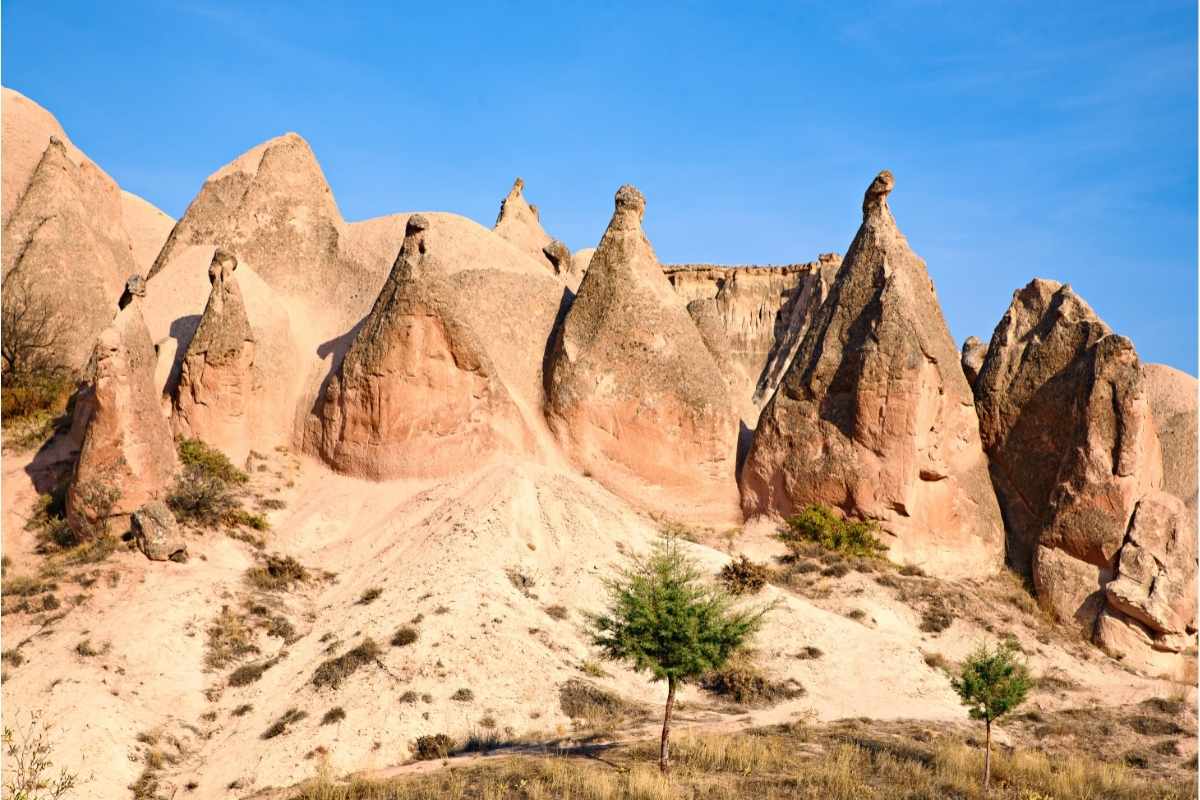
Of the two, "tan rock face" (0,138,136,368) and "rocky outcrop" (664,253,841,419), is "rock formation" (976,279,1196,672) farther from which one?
"rocky outcrop" (664,253,841,419)

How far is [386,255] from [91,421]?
33.7 feet

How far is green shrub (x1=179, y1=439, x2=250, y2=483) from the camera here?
26.4 meters

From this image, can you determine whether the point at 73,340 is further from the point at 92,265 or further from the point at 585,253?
the point at 585,253

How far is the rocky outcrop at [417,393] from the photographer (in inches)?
1077

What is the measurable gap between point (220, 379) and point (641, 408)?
951 centimetres

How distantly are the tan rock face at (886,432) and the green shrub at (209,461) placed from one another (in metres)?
11.6

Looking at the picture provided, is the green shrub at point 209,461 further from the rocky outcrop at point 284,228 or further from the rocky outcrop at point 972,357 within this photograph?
the rocky outcrop at point 972,357

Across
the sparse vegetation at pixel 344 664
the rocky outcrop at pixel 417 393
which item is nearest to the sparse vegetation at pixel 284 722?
the sparse vegetation at pixel 344 664

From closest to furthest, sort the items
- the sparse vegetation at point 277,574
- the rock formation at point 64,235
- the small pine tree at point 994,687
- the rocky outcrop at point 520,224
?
the small pine tree at point 994,687 → the sparse vegetation at point 277,574 → the rock formation at point 64,235 → the rocky outcrop at point 520,224

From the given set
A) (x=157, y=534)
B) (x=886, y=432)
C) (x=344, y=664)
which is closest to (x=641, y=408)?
(x=886, y=432)

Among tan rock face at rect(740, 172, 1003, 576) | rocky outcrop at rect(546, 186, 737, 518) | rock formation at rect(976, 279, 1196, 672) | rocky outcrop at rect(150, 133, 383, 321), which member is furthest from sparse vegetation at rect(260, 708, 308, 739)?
rock formation at rect(976, 279, 1196, 672)

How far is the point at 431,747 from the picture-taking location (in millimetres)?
18047

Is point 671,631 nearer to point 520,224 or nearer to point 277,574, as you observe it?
point 277,574

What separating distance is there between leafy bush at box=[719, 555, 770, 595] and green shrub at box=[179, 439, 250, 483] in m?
10.6
